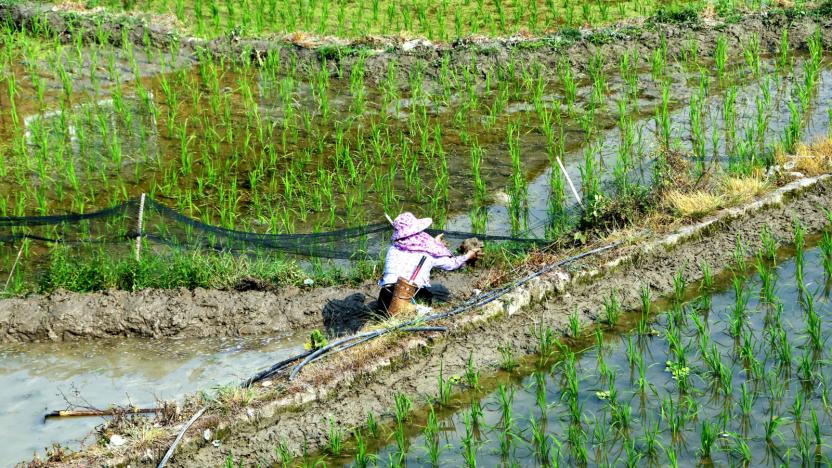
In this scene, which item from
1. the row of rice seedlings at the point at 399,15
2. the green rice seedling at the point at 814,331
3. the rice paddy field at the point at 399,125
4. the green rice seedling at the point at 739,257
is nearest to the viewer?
the green rice seedling at the point at 814,331

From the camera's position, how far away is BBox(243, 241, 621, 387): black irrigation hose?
212 inches

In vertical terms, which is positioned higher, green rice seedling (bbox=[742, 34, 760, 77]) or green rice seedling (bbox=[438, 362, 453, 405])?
green rice seedling (bbox=[742, 34, 760, 77])

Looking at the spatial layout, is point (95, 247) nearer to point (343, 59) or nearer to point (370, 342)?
point (370, 342)

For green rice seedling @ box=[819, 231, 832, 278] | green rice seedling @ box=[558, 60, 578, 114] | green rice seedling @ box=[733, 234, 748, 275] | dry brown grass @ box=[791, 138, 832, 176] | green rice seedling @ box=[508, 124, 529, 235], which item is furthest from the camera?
green rice seedling @ box=[558, 60, 578, 114]

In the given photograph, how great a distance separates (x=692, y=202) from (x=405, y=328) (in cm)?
243

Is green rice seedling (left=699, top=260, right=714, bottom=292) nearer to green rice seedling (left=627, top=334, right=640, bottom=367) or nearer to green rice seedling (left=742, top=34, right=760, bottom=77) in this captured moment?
green rice seedling (left=627, top=334, right=640, bottom=367)

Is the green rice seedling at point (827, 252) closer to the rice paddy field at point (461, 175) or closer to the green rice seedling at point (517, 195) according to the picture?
the rice paddy field at point (461, 175)

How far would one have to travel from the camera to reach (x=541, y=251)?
6.75m

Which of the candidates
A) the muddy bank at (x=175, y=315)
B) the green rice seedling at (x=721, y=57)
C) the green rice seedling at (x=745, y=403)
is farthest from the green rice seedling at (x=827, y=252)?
the green rice seedling at (x=721, y=57)

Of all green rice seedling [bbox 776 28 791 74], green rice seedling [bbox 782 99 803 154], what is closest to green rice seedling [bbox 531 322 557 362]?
green rice seedling [bbox 782 99 803 154]

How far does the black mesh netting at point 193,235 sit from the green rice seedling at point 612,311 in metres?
0.95

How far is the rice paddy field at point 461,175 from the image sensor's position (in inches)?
199

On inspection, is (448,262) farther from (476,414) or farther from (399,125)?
(399,125)

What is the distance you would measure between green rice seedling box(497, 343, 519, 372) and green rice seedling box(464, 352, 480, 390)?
0.16 meters
